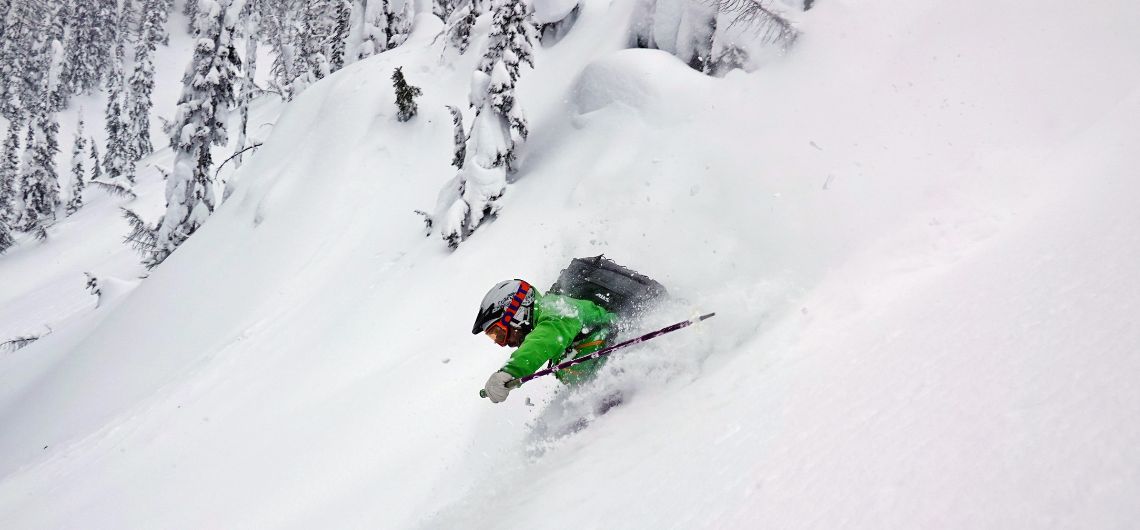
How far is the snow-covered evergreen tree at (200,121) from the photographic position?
20.3 m

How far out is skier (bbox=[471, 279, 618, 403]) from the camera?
5.32 m

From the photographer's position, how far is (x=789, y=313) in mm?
5645

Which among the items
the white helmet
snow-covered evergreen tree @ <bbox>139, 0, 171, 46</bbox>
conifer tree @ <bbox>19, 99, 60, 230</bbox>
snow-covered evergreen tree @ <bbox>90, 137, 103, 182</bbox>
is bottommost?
snow-covered evergreen tree @ <bbox>90, 137, 103, 182</bbox>

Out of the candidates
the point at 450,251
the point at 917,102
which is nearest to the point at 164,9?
the point at 450,251

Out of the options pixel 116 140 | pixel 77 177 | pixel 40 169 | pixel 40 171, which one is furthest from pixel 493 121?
pixel 116 140

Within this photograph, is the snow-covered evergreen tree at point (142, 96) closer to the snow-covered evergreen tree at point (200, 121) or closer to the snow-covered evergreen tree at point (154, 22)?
the snow-covered evergreen tree at point (154, 22)

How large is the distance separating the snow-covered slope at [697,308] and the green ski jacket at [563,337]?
0.28 metres

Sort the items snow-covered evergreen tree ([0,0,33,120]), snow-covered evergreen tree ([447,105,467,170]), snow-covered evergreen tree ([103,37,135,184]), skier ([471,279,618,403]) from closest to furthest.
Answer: skier ([471,279,618,403]), snow-covered evergreen tree ([447,105,467,170]), snow-covered evergreen tree ([103,37,135,184]), snow-covered evergreen tree ([0,0,33,120])

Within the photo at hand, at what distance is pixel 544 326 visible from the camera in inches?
217

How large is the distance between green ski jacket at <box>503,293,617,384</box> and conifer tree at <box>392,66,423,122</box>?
1365 centimetres

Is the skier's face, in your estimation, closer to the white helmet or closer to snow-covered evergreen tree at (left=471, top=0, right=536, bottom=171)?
the white helmet

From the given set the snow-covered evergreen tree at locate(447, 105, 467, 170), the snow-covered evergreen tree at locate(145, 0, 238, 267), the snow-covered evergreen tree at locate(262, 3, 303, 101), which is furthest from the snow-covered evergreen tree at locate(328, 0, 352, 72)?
the snow-covered evergreen tree at locate(447, 105, 467, 170)

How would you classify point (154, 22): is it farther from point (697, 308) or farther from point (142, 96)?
point (697, 308)

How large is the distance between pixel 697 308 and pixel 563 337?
1.42 meters
